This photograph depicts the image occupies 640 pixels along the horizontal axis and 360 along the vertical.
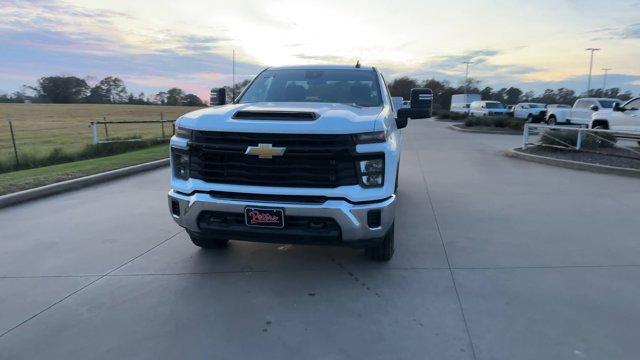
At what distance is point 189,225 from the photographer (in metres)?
3.93

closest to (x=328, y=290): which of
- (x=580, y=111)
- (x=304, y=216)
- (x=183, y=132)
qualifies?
(x=304, y=216)

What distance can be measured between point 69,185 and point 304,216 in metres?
6.20

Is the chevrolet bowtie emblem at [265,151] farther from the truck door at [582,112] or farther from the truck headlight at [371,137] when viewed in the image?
the truck door at [582,112]

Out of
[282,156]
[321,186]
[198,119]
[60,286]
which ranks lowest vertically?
[60,286]

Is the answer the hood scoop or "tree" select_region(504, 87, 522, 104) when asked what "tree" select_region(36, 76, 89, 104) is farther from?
the hood scoop

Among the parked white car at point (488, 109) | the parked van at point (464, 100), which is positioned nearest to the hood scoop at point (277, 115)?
the parked white car at point (488, 109)

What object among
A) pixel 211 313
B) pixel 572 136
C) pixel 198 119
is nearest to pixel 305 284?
pixel 211 313

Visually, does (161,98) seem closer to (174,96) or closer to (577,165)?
(174,96)

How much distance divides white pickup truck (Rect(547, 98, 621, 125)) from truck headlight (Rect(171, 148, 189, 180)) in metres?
23.4

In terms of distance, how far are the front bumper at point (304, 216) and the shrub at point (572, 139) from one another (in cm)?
1057

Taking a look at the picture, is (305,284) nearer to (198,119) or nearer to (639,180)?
(198,119)

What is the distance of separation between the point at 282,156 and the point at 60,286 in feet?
7.54

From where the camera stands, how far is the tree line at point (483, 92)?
234ft

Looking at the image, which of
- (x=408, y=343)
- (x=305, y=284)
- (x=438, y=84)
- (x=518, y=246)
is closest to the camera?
(x=408, y=343)
